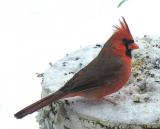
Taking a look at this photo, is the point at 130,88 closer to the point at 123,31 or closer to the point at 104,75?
the point at 104,75

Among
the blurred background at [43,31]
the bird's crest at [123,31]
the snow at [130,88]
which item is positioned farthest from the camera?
the blurred background at [43,31]

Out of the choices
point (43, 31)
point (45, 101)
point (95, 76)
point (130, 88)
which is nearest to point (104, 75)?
point (95, 76)

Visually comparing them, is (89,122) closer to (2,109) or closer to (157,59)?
(157,59)

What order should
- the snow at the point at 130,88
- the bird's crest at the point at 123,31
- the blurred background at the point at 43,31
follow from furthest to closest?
the blurred background at the point at 43,31
the bird's crest at the point at 123,31
the snow at the point at 130,88

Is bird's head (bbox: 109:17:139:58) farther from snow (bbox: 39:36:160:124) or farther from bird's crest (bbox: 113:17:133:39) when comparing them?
snow (bbox: 39:36:160:124)

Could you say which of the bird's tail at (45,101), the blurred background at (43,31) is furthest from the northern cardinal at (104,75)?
the blurred background at (43,31)

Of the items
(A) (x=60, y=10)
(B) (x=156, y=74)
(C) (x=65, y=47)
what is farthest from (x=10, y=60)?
(B) (x=156, y=74)

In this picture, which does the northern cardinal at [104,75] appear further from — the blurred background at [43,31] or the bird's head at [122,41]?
the blurred background at [43,31]
